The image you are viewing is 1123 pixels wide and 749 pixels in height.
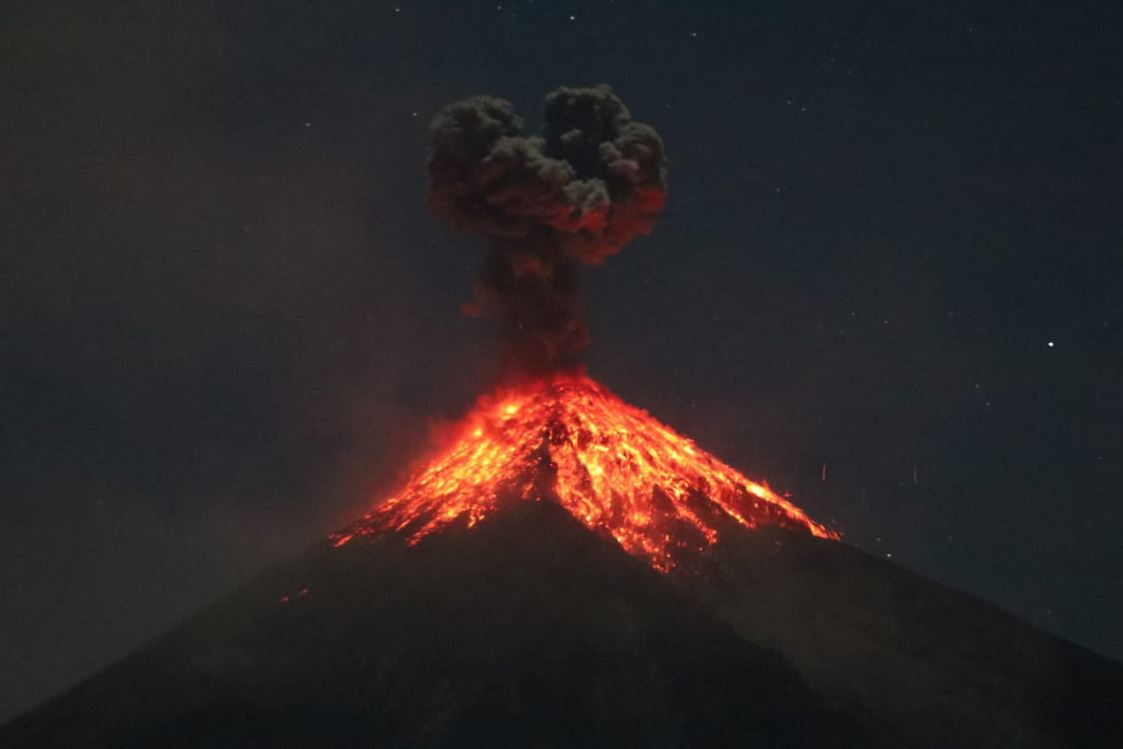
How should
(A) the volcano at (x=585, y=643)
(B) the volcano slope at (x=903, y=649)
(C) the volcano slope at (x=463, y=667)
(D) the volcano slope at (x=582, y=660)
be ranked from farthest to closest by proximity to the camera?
(B) the volcano slope at (x=903, y=649), (A) the volcano at (x=585, y=643), (D) the volcano slope at (x=582, y=660), (C) the volcano slope at (x=463, y=667)

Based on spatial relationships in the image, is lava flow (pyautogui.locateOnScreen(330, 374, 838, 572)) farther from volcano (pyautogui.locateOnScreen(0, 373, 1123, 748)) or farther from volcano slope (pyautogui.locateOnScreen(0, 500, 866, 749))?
volcano slope (pyautogui.locateOnScreen(0, 500, 866, 749))

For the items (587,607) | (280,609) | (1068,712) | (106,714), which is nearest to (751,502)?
(587,607)

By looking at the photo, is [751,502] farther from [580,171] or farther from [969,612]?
[580,171]

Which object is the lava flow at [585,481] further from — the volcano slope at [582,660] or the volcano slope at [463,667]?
the volcano slope at [463,667]

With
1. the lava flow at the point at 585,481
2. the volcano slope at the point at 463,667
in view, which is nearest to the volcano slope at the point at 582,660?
the volcano slope at the point at 463,667

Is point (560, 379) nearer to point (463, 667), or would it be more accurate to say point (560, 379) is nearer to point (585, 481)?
point (585, 481)

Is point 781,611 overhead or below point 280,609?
below
